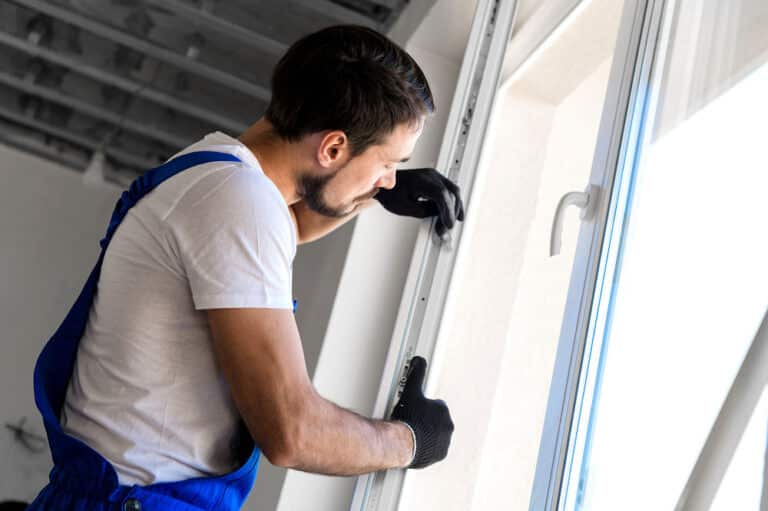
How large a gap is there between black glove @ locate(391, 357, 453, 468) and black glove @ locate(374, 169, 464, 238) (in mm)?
356

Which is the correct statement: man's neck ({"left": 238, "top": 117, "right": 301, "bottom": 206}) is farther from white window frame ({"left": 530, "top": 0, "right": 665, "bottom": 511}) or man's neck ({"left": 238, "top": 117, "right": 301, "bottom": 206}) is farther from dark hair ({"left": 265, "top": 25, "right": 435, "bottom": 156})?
white window frame ({"left": 530, "top": 0, "right": 665, "bottom": 511})

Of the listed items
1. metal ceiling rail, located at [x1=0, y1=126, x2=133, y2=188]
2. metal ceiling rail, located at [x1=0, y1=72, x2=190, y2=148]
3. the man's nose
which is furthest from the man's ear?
metal ceiling rail, located at [x1=0, y1=126, x2=133, y2=188]

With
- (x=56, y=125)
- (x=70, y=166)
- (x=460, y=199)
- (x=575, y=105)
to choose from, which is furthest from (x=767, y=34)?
(x=70, y=166)

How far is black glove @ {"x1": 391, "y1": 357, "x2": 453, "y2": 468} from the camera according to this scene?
1816mm

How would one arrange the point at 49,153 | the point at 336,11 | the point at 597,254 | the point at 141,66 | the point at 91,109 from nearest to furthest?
1. the point at 597,254
2. the point at 336,11
3. the point at 141,66
4. the point at 91,109
5. the point at 49,153

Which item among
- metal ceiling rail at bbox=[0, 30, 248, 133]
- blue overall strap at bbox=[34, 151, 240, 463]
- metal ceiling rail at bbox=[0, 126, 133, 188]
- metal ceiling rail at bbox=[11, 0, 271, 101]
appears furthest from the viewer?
metal ceiling rail at bbox=[0, 126, 133, 188]

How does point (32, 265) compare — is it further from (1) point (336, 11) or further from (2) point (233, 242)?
(2) point (233, 242)

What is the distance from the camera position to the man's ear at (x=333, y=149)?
1753 millimetres

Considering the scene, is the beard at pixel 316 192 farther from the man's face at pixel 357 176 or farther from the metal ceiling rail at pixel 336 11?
the metal ceiling rail at pixel 336 11

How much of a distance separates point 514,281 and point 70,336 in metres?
1.37

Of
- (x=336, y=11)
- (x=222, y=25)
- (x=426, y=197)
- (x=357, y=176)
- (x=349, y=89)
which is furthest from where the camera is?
(x=222, y=25)

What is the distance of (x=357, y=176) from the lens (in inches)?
72.7

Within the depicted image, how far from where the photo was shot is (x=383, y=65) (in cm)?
176

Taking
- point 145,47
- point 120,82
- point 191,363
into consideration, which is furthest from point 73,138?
point 191,363
